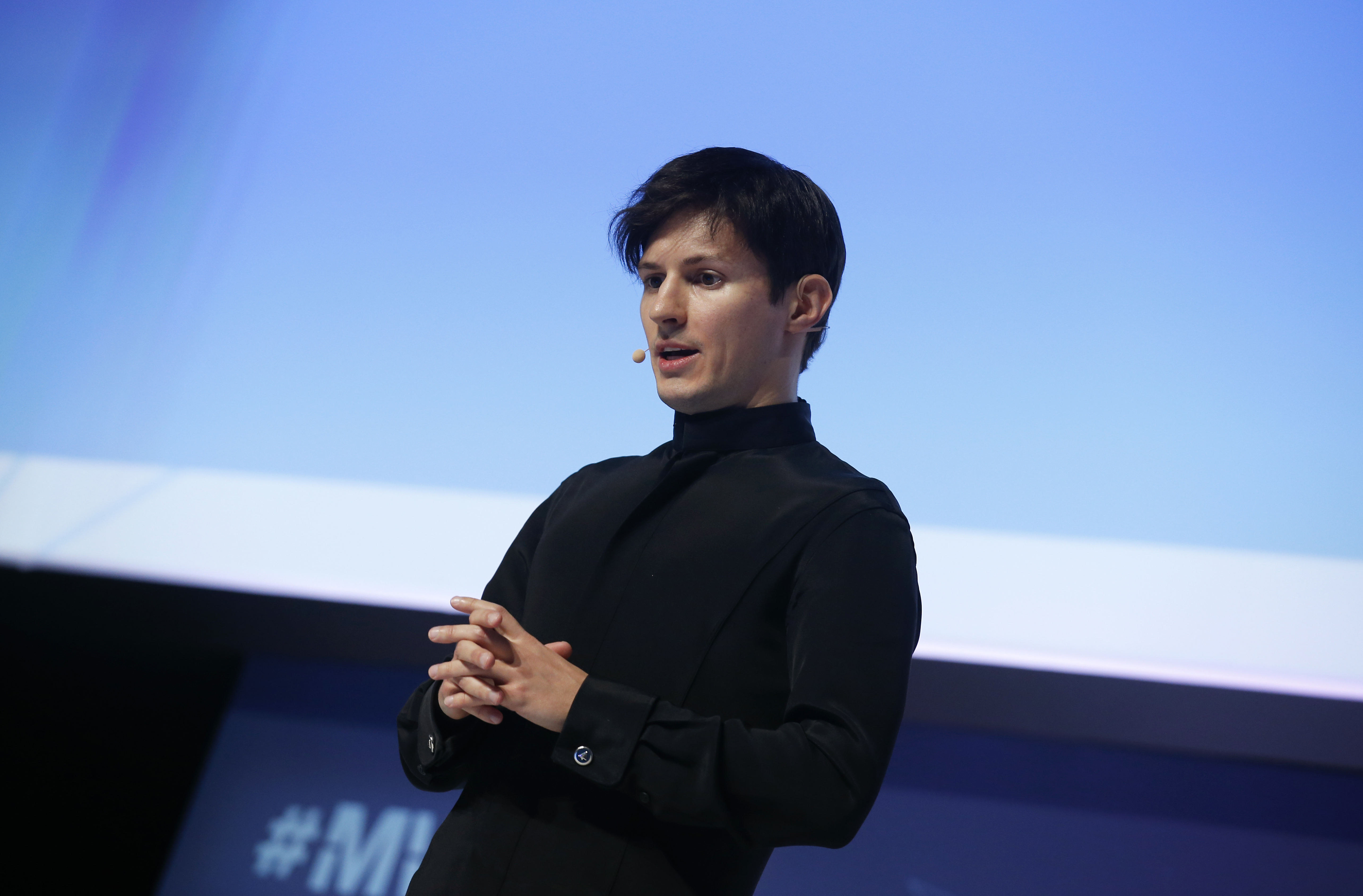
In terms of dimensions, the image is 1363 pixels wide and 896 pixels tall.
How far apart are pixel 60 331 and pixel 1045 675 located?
2297mm

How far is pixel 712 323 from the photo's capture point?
93cm

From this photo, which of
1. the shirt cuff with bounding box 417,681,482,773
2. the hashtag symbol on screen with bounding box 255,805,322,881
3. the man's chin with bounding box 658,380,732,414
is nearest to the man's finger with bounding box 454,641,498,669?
the shirt cuff with bounding box 417,681,482,773

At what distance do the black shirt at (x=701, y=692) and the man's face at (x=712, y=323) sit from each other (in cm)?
4

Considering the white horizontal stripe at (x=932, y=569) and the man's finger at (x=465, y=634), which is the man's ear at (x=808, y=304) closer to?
the man's finger at (x=465, y=634)

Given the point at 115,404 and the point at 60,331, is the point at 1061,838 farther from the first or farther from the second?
the point at 60,331

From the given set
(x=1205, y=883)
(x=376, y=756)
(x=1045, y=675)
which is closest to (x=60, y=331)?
(x=376, y=756)

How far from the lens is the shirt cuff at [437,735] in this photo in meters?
0.84

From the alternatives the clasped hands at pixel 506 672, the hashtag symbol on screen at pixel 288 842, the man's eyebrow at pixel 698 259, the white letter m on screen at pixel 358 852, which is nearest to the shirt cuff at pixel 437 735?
the clasped hands at pixel 506 672

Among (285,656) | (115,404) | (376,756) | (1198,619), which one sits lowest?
(376,756)

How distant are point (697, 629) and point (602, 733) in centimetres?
15

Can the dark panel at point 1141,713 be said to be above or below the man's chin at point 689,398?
below

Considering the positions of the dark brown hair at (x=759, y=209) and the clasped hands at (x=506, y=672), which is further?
the dark brown hair at (x=759, y=209)

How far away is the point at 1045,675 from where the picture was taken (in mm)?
1548

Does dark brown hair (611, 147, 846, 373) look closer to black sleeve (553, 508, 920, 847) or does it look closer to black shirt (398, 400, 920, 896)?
black shirt (398, 400, 920, 896)
